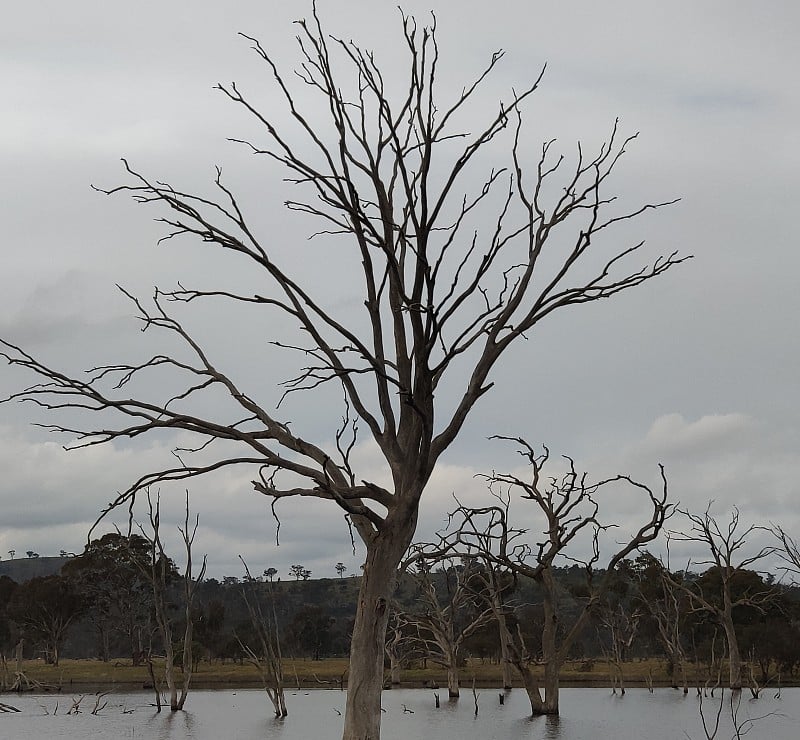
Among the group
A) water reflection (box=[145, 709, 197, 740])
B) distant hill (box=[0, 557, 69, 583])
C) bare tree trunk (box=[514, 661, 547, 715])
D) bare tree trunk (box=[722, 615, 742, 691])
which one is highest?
distant hill (box=[0, 557, 69, 583])

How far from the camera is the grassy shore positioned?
6169cm

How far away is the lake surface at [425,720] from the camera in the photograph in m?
27.4

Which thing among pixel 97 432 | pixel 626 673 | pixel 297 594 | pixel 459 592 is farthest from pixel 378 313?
pixel 297 594

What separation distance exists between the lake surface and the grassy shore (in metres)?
14.7

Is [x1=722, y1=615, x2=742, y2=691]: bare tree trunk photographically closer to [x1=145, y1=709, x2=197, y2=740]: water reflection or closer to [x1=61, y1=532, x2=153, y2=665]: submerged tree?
[x1=145, y1=709, x2=197, y2=740]: water reflection

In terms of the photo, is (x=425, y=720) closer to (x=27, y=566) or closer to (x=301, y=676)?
(x=301, y=676)

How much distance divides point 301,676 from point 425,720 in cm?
3501

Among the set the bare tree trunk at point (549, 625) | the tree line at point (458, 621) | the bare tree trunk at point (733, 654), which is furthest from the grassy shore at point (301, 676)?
the bare tree trunk at point (549, 625)

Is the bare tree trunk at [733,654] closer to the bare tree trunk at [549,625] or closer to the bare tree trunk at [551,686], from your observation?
the bare tree trunk at [551,686]

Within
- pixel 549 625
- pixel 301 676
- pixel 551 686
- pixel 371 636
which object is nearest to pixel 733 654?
pixel 551 686

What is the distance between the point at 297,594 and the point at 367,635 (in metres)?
122

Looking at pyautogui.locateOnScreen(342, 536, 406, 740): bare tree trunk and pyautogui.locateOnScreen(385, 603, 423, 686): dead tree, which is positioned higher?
pyautogui.locateOnScreen(385, 603, 423, 686): dead tree

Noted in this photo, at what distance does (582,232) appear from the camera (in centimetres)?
1064

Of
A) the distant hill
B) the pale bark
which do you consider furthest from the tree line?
the distant hill
